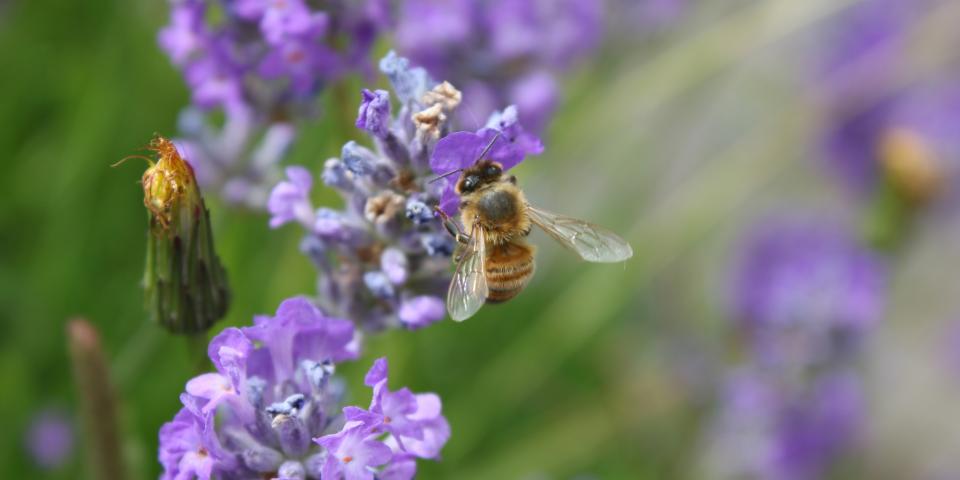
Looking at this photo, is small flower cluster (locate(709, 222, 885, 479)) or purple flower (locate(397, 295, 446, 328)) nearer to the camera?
purple flower (locate(397, 295, 446, 328))

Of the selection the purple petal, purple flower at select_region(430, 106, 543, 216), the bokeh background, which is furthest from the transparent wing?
the bokeh background

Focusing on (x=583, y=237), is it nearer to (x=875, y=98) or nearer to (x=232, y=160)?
(x=232, y=160)

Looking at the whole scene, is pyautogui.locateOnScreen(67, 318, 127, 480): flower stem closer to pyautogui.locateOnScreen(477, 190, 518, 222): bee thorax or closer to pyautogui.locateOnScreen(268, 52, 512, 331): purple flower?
pyautogui.locateOnScreen(268, 52, 512, 331): purple flower

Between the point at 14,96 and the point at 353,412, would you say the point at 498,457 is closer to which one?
the point at 14,96

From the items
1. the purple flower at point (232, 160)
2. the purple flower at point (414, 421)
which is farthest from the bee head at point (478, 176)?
the purple flower at point (232, 160)

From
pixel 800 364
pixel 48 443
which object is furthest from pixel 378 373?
pixel 800 364

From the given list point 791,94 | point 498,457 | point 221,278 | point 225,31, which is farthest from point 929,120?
point 221,278

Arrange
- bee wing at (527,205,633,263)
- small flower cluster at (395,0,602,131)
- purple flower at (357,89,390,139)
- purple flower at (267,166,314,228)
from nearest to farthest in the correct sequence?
purple flower at (357,89,390,139) < purple flower at (267,166,314,228) < bee wing at (527,205,633,263) < small flower cluster at (395,0,602,131)
